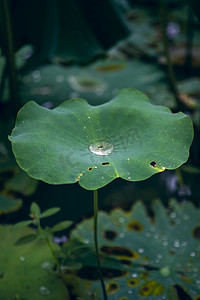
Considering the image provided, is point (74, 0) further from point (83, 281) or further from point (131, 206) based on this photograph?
point (83, 281)

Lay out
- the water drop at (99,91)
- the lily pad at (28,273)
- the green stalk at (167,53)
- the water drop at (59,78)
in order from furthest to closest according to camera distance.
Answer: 1. the water drop at (59,78)
2. the water drop at (99,91)
3. the green stalk at (167,53)
4. the lily pad at (28,273)

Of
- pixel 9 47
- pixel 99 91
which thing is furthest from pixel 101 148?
pixel 99 91

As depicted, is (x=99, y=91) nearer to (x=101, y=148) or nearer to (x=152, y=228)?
(x=152, y=228)

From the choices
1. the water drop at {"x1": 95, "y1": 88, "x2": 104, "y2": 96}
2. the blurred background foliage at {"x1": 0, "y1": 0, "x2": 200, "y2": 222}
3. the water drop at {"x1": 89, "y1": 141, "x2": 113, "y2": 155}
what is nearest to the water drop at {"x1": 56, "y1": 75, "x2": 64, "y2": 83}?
the blurred background foliage at {"x1": 0, "y1": 0, "x2": 200, "y2": 222}

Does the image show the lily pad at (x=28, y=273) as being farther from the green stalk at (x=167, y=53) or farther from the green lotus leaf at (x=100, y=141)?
the green stalk at (x=167, y=53)

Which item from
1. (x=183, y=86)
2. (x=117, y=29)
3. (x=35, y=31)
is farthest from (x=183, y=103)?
(x=35, y=31)

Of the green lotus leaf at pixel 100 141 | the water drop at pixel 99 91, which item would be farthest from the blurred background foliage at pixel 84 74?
the green lotus leaf at pixel 100 141

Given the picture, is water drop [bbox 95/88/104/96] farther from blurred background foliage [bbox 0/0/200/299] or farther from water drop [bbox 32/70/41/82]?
water drop [bbox 32/70/41/82]
